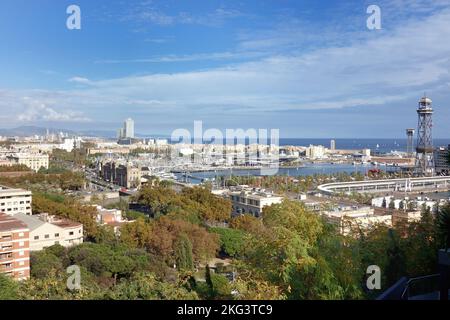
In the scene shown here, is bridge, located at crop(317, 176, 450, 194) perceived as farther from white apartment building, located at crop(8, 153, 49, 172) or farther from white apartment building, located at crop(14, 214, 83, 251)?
white apartment building, located at crop(8, 153, 49, 172)

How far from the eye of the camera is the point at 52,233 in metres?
8.31

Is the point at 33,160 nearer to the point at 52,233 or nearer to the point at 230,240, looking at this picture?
the point at 52,233

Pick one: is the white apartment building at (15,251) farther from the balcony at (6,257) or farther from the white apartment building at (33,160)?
the white apartment building at (33,160)

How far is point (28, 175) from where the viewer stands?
1859cm

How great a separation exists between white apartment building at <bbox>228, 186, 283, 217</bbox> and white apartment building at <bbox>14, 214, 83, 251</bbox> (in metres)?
5.82

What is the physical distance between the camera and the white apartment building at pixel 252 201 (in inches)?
522

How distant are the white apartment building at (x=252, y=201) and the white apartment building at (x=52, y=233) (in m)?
5.82

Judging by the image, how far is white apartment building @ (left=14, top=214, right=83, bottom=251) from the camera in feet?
26.7

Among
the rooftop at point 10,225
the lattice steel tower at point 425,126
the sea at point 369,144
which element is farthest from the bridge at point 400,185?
the sea at point 369,144

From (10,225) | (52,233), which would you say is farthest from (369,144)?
(10,225)

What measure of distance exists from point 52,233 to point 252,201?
6.79 meters
